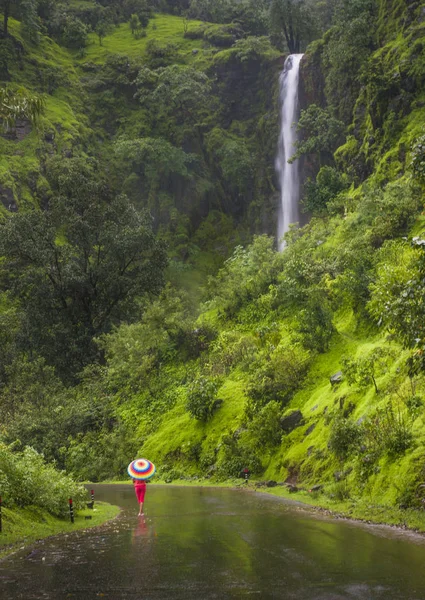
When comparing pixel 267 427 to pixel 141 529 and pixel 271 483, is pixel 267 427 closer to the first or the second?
pixel 271 483

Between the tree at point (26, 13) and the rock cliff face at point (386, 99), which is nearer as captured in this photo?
the rock cliff face at point (386, 99)

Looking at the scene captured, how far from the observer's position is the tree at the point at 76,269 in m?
44.9

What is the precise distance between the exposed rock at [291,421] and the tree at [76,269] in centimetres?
2227

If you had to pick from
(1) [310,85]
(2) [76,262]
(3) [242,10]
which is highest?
(3) [242,10]

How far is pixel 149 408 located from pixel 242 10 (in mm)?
66854

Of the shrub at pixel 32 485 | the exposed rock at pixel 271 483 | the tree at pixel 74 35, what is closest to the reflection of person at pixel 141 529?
the shrub at pixel 32 485

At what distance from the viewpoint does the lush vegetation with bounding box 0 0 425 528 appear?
72.3 ft

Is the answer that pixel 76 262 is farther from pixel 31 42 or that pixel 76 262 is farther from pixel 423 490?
pixel 31 42

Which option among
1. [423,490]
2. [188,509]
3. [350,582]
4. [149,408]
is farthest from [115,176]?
[350,582]

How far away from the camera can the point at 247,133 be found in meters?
67.0

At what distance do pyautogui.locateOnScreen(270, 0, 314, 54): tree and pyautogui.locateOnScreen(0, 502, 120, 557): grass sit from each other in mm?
62042

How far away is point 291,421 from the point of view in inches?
1028

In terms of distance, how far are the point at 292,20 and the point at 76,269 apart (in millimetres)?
40312

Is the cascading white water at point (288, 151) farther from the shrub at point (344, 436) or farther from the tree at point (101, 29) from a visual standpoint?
the shrub at point (344, 436)
